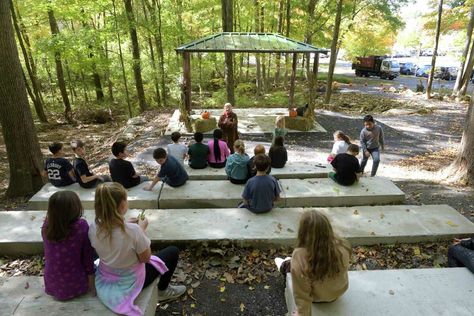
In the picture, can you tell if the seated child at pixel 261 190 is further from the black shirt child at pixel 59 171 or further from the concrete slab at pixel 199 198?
the black shirt child at pixel 59 171

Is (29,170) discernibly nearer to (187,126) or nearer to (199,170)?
(199,170)

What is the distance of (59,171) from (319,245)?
4554 millimetres

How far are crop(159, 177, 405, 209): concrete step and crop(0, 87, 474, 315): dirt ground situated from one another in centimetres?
73

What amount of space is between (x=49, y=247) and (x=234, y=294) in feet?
6.18

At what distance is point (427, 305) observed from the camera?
2879mm

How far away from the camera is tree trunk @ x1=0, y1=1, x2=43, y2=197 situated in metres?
5.48

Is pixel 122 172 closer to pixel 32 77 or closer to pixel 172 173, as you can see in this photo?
pixel 172 173

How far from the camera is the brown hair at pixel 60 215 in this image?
8.04ft

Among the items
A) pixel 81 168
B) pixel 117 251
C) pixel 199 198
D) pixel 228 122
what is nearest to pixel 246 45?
pixel 228 122

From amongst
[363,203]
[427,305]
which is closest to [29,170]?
[363,203]

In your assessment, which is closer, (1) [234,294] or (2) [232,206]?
(1) [234,294]

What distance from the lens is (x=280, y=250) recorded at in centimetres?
403

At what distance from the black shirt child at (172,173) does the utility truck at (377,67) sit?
2953 centimetres

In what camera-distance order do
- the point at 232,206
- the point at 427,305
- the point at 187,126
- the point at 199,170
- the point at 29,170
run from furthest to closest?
the point at 187,126 < the point at 199,170 < the point at 29,170 < the point at 232,206 < the point at 427,305
